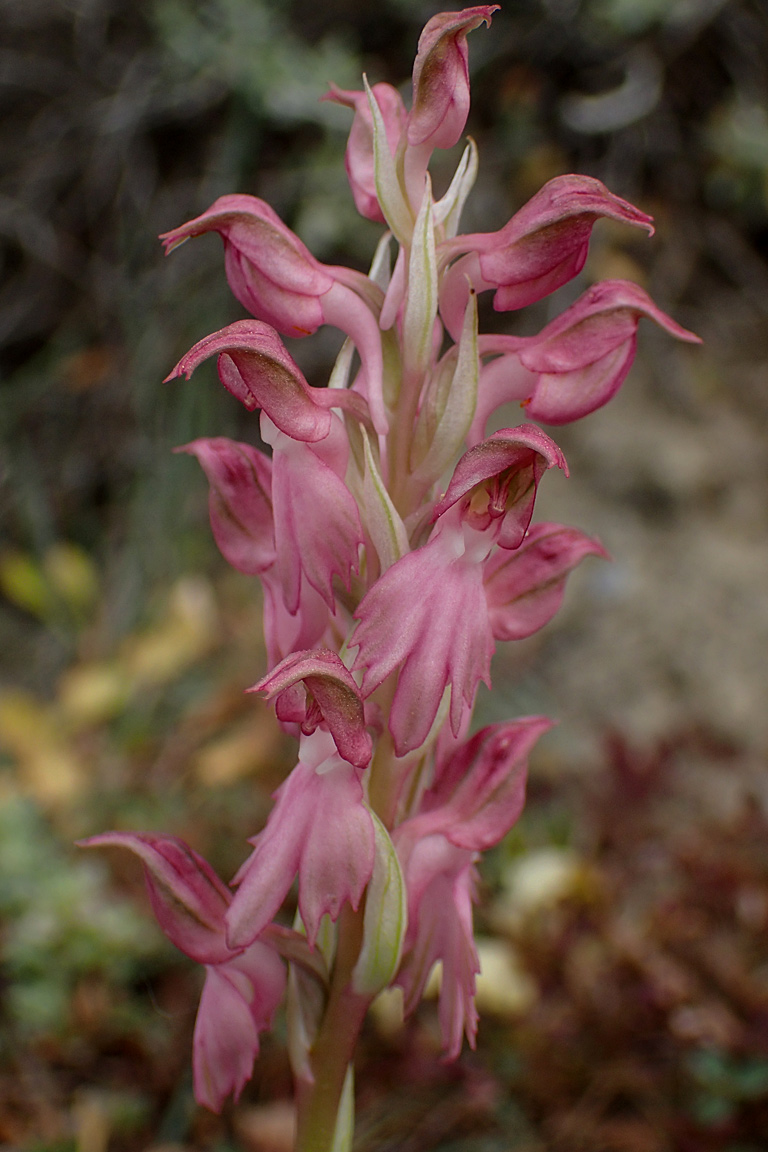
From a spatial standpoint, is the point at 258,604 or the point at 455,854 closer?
the point at 455,854

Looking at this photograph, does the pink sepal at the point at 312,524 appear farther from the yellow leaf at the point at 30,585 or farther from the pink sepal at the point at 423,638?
the yellow leaf at the point at 30,585

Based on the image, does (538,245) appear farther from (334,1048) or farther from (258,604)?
(258,604)

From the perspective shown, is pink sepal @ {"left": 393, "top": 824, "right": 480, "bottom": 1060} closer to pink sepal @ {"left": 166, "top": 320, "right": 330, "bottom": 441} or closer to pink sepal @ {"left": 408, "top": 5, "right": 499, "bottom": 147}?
pink sepal @ {"left": 166, "top": 320, "right": 330, "bottom": 441}

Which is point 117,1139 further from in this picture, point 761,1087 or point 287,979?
point 761,1087

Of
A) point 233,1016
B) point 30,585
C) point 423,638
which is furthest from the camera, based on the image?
point 30,585

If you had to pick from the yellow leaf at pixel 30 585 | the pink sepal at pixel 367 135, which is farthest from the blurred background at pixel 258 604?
the pink sepal at pixel 367 135

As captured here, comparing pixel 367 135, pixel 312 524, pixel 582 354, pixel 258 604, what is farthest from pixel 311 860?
pixel 258 604
